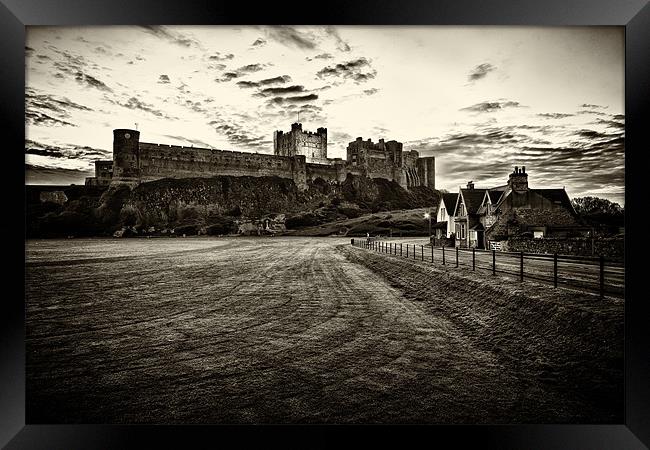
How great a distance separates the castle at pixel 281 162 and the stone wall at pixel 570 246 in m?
2.56

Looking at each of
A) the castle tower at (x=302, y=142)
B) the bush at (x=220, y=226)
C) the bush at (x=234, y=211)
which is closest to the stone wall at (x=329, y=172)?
the castle tower at (x=302, y=142)

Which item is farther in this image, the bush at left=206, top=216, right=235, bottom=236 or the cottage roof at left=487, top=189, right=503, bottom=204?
the bush at left=206, top=216, right=235, bottom=236

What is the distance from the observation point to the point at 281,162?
10930 mm

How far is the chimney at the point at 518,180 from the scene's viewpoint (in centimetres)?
527

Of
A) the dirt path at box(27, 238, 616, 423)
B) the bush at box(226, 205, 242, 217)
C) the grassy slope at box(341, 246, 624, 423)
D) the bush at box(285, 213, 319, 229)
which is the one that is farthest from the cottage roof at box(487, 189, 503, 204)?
the bush at box(226, 205, 242, 217)

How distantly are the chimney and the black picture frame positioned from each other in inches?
54.1

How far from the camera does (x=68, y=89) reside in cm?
491

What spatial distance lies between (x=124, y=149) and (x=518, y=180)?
20.3 feet

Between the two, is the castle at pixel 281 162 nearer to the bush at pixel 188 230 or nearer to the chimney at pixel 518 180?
the chimney at pixel 518 180

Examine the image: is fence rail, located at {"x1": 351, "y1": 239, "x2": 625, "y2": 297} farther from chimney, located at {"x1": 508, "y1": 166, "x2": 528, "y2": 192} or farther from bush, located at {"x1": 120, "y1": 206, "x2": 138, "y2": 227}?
bush, located at {"x1": 120, "y1": 206, "x2": 138, "y2": 227}

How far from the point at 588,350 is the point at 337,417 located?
2842mm

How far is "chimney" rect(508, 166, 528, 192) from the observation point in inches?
207
